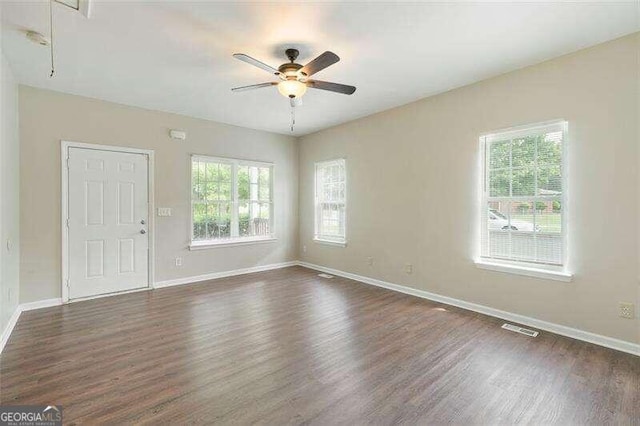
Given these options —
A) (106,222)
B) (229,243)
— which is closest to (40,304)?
(106,222)


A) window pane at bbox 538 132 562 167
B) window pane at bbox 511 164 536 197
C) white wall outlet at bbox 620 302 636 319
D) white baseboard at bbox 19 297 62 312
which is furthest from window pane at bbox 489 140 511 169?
white baseboard at bbox 19 297 62 312

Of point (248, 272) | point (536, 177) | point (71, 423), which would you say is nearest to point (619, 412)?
point (536, 177)

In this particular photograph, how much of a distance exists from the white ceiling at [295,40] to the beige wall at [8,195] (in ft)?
1.09

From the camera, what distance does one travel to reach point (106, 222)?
4332mm

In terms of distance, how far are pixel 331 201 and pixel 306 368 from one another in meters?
3.81

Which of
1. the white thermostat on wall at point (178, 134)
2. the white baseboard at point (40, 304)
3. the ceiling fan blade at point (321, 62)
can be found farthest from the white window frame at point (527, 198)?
the white baseboard at point (40, 304)

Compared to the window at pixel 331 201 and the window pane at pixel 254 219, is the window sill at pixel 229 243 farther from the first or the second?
the window at pixel 331 201

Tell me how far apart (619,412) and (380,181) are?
142 inches

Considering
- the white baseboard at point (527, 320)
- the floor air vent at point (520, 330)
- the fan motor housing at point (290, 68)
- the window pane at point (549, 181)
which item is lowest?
the floor air vent at point (520, 330)

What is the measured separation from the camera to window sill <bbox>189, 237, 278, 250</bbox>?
5220mm

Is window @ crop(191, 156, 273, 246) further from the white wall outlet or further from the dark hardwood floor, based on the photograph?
the white wall outlet

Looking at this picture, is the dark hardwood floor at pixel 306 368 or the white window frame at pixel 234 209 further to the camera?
the white window frame at pixel 234 209

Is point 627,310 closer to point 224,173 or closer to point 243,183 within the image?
point 243,183

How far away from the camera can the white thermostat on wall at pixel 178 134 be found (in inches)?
192
